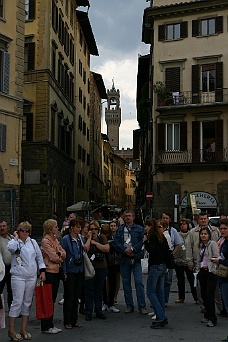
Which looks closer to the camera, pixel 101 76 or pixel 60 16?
pixel 60 16

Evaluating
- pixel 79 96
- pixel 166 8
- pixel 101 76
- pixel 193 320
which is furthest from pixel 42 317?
pixel 101 76

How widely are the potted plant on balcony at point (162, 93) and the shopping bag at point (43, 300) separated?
1002 inches

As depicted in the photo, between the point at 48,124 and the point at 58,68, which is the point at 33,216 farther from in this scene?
the point at 58,68

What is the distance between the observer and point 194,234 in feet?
36.3

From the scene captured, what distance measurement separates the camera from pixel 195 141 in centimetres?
3169

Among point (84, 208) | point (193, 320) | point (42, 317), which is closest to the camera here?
point (42, 317)

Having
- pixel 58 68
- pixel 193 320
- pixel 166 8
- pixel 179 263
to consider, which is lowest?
pixel 193 320

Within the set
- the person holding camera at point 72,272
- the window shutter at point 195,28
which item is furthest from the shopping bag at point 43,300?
the window shutter at point 195,28

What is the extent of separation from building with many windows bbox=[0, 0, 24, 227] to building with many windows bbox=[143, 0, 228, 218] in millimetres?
9651

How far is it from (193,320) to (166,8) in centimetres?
2696

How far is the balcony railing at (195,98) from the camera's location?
31.5 metres

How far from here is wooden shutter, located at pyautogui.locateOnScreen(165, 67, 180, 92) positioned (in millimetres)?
32656

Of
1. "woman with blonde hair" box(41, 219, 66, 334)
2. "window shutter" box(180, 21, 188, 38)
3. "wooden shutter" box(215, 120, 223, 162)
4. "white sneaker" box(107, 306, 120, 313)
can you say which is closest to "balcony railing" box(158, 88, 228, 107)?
"wooden shutter" box(215, 120, 223, 162)

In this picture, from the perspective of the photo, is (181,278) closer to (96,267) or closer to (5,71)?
(96,267)
